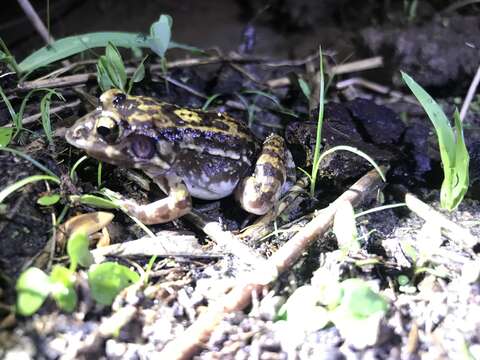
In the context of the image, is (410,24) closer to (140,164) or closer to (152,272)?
(140,164)

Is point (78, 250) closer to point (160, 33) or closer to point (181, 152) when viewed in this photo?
point (181, 152)

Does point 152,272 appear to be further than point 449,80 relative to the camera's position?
No

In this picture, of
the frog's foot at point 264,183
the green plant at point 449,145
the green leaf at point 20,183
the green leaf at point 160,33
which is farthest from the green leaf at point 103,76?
the green plant at point 449,145

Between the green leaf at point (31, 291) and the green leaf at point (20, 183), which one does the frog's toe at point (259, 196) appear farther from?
the green leaf at point (31, 291)

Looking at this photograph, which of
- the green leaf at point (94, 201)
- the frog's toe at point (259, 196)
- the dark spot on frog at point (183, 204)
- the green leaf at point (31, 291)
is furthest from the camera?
the frog's toe at point (259, 196)

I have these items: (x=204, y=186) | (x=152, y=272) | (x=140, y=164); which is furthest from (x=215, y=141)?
(x=152, y=272)

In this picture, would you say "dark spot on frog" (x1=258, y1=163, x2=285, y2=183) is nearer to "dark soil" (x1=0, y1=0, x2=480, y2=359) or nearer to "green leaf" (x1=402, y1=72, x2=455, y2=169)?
"dark soil" (x1=0, y1=0, x2=480, y2=359)

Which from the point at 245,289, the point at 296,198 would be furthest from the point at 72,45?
the point at 245,289
